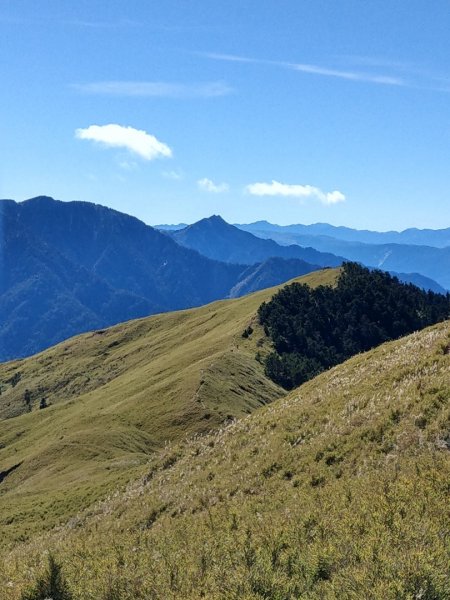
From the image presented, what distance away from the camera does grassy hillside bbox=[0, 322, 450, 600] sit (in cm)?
1220

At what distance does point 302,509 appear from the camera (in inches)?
699

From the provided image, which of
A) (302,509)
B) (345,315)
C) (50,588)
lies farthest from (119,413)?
A: (345,315)

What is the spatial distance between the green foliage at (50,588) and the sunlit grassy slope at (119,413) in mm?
25298

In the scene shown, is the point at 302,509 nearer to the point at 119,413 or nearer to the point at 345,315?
the point at 119,413

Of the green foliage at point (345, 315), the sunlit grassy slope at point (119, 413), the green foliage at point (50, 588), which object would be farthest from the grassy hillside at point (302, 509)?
the green foliage at point (345, 315)

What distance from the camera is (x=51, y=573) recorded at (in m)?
14.8

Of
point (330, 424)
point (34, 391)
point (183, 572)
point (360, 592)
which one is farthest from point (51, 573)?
point (34, 391)

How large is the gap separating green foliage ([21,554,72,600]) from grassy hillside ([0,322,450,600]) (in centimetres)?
43

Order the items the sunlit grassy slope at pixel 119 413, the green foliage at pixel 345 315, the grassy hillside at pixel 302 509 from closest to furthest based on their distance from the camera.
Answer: the grassy hillside at pixel 302 509 < the sunlit grassy slope at pixel 119 413 < the green foliage at pixel 345 315

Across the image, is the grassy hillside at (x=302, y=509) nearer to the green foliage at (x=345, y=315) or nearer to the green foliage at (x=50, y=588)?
the green foliage at (x=50, y=588)

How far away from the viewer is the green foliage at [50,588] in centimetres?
1455

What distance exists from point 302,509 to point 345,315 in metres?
147

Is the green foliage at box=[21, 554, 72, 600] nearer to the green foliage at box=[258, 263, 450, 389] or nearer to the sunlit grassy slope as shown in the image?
the sunlit grassy slope

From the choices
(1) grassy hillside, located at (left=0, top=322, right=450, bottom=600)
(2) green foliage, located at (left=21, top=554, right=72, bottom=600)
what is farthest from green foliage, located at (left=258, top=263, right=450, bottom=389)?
(2) green foliage, located at (left=21, top=554, right=72, bottom=600)
